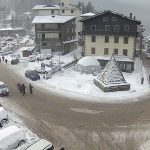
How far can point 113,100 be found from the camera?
43.9 meters

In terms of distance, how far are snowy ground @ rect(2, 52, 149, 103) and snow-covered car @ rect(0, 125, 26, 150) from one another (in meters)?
16.1

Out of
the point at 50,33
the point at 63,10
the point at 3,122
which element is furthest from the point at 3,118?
the point at 63,10

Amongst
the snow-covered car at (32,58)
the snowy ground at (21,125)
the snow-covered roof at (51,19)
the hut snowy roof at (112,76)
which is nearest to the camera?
the snowy ground at (21,125)

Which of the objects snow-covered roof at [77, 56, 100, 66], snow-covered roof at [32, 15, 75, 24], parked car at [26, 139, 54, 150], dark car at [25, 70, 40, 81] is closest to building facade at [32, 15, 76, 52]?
snow-covered roof at [32, 15, 75, 24]

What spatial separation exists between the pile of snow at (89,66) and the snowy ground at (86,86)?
1.15 metres

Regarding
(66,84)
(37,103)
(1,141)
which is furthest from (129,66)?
(1,141)

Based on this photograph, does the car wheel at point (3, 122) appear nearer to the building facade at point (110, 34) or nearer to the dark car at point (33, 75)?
the dark car at point (33, 75)

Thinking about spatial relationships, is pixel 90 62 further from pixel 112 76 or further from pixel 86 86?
pixel 112 76

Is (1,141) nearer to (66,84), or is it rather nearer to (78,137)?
(78,137)

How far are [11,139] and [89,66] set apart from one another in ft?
98.2

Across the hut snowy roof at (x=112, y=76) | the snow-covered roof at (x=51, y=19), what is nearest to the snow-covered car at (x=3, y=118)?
the hut snowy roof at (x=112, y=76)

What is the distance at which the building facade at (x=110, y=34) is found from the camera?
60562 mm

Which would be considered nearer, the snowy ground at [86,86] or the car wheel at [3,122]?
the car wheel at [3,122]

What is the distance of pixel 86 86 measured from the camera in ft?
162
